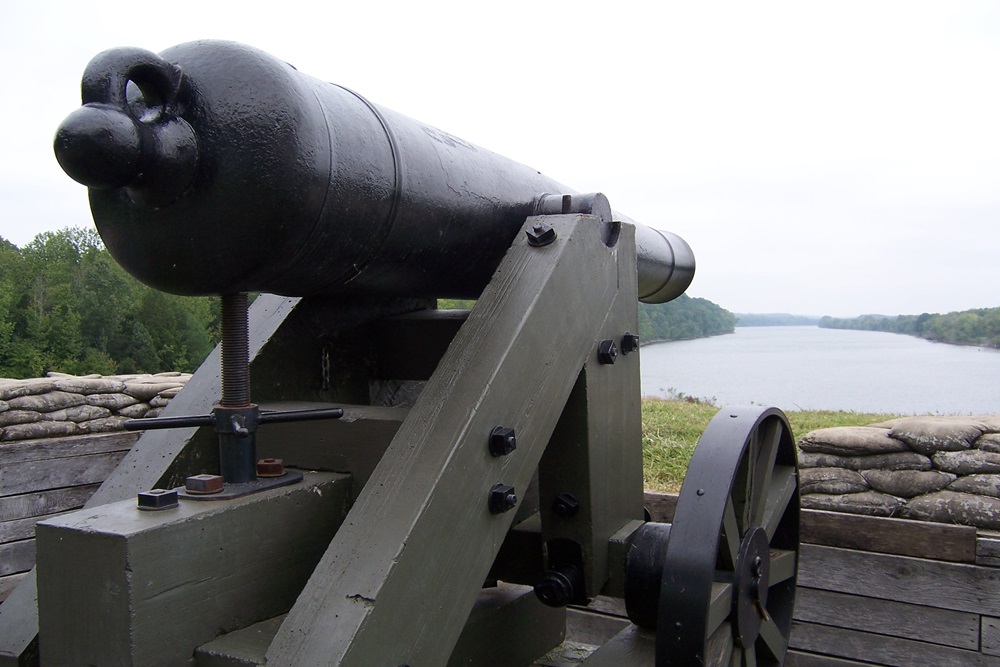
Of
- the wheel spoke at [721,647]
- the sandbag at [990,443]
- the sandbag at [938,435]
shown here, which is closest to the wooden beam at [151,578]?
the wheel spoke at [721,647]

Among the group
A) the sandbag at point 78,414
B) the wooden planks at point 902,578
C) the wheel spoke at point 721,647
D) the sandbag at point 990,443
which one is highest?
the sandbag at point 78,414

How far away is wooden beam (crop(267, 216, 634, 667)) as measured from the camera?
1816 millimetres

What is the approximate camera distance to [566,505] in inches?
108

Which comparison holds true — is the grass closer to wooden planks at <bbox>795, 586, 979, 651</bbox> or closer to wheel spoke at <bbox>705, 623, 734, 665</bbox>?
wooden planks at <bbox>795, 586, 979, 651</bbox>

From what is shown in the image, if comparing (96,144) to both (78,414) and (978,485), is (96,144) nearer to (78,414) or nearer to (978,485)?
(78,414)

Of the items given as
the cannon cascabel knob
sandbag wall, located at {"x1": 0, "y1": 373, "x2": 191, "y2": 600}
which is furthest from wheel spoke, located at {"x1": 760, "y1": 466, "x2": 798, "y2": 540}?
sandbag wall, located at {"x1": 0, "y1": 373, "x2": 191, "y2": 600}

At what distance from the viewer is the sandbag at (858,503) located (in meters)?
4.10

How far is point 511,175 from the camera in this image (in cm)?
285

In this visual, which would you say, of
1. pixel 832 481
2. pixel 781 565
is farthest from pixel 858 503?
pixel 781 565

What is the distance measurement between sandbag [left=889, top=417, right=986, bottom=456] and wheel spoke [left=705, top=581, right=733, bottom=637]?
205 cm

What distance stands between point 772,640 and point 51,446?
3.61 meters

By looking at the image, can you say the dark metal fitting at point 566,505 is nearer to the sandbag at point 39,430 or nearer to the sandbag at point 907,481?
the sandbag at point 907,481

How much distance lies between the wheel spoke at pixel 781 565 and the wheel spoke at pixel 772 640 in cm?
16

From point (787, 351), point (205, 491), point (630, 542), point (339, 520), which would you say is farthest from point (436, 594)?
point (787, 351)
